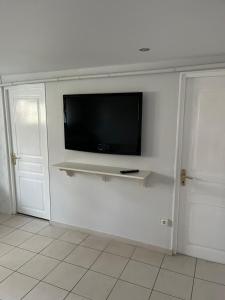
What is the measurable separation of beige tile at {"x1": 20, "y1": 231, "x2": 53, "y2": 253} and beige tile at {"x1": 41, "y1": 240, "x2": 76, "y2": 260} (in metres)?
0.08

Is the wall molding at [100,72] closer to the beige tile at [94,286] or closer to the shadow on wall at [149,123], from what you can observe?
the shadow on wall at [149,123]

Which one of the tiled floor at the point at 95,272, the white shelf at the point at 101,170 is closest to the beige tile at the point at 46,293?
the tiled floor at the point at 95,272

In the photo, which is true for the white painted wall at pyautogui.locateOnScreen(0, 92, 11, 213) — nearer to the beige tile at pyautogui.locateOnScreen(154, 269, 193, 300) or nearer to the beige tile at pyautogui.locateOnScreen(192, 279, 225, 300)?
the beige tile at pyautogui.locateOnScreen(154, 269, 193, 300)

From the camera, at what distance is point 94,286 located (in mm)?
2211

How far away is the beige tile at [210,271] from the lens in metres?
2.31

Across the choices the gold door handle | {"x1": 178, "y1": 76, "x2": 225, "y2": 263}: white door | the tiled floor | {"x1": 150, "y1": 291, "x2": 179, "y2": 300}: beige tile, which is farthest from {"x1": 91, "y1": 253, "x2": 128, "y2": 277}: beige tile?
the gold door handle

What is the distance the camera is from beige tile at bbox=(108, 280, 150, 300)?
2.07m

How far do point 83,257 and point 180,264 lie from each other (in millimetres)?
1122

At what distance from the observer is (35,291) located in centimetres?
214

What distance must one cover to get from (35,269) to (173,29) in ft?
8.66

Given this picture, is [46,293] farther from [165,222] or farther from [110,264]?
[165,222]

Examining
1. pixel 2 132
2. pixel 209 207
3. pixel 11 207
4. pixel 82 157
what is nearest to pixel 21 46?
pixel 82 157

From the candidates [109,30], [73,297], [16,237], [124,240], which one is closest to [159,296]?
[73,297]

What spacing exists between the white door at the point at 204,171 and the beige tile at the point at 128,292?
2.66ft
